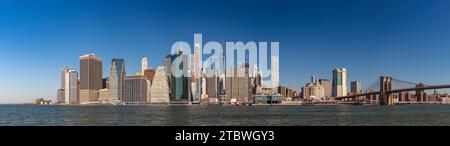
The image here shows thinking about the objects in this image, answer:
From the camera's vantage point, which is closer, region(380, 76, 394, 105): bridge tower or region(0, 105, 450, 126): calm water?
region(0, 105, 450, 126): calm water

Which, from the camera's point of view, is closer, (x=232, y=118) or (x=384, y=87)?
(x=232, y=118)

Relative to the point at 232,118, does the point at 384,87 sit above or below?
above

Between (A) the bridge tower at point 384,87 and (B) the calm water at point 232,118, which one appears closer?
(B) the calm water at point 232,118
